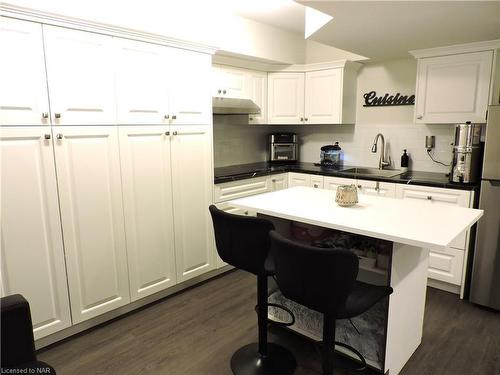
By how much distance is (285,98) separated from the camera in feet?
13.3

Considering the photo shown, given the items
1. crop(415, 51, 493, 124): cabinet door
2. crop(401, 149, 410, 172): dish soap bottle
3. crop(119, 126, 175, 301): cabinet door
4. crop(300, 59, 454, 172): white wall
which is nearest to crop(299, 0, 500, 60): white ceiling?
crop(415, 51, 493, 124): cabinet door

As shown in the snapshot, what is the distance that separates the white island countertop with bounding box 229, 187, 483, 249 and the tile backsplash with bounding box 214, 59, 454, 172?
1.67 metres

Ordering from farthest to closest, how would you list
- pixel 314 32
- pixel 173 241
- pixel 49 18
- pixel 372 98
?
pixel 372 98 < pixel 173 241 < pixel 314 32 < pixel 49 18

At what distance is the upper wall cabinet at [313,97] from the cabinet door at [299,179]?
0.65 meters

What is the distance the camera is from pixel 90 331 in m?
2.50

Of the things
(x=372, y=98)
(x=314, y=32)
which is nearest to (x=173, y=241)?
(x=314, y=32)

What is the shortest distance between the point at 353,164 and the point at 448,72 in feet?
4.73

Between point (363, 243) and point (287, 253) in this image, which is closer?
point (287, 253)

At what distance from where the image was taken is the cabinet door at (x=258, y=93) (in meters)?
3.83

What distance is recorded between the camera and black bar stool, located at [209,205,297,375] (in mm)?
1690

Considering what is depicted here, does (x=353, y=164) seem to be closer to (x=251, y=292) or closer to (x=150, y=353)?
(x=251, y=292)

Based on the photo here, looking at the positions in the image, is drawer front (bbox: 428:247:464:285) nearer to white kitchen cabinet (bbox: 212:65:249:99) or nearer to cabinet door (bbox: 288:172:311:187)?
cabinet door (bbox: 288:172:311:187)

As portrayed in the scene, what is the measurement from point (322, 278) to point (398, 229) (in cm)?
50

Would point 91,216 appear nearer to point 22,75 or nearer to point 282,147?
point 22,75
